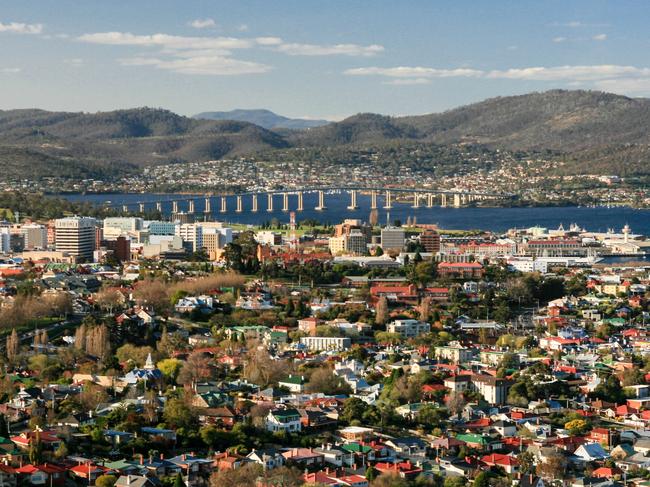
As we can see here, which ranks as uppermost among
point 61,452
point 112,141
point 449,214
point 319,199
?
point 112,141

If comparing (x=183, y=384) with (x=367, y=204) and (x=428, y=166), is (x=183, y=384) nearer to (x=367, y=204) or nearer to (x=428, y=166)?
(x=367, y=204)

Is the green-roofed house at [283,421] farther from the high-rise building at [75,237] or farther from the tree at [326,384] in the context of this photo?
the high-rise building at [75,237]

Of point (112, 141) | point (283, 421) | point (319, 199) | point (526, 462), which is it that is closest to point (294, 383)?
point (283, 421)

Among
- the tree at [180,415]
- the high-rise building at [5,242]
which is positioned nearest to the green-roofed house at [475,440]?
the tree at [180,415]

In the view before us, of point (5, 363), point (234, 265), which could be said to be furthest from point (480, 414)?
point (234, 265)

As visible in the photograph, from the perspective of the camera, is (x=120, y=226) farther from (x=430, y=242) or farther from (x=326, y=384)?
(x=326, y=384)
